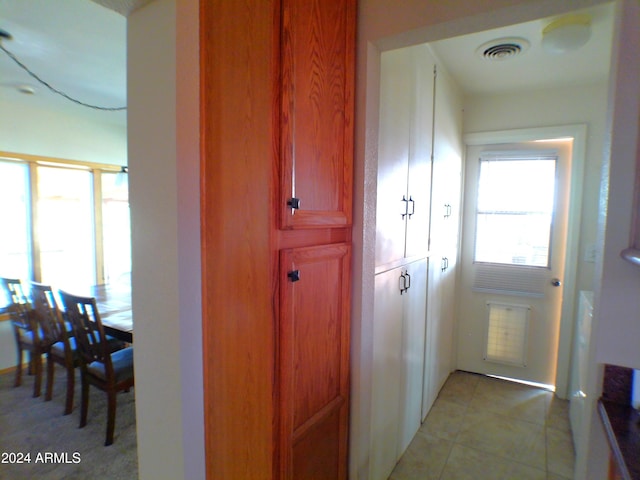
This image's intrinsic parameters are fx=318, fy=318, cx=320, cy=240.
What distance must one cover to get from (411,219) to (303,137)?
3.40ft

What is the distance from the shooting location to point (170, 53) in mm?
779

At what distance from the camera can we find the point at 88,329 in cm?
208

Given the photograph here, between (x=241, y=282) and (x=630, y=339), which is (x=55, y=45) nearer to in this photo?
(x=241, y=282)

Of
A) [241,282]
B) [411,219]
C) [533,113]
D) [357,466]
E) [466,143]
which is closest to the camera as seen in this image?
[241,282]

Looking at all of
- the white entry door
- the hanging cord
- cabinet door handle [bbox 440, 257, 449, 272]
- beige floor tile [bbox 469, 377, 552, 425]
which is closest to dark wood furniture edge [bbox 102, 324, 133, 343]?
the hanging cord

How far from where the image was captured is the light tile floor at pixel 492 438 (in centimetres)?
188

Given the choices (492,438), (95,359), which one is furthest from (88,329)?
(492,438)

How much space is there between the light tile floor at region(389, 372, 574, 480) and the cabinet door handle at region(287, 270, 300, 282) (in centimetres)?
156

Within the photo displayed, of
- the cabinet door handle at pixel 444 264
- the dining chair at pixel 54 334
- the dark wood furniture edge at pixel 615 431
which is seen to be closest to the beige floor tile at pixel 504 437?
the cabinet door handle at pixel 444 264

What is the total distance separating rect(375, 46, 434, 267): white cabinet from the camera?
58.6 inches

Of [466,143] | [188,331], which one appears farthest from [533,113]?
[188,331]

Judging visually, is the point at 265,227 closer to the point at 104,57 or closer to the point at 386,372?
the point at 386,372

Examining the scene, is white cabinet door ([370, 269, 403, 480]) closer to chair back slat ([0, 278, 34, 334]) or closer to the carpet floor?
the carpet floor

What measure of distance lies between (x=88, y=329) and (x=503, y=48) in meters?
3.21
